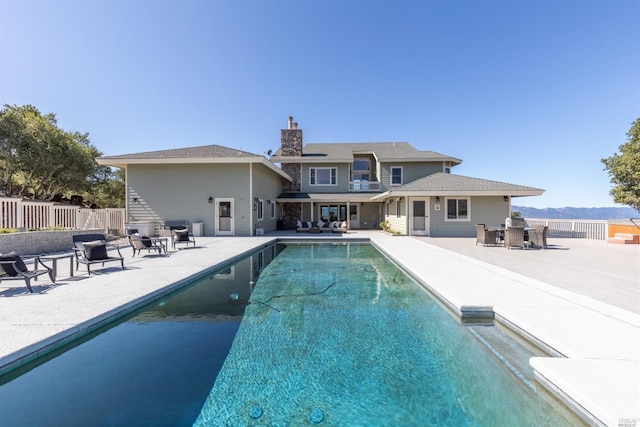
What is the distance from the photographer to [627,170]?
18234 mm

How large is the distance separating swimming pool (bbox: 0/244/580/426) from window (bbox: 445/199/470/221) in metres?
12.3

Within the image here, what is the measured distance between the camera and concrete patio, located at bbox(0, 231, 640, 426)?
8.46ft

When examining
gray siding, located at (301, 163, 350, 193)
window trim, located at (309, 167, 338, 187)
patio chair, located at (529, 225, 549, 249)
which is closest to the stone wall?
gray siding, located at (301, 163, 350, 193)

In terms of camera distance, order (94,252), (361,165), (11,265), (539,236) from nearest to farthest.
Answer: (11,265) → (94,252) → (539,236) → (361,165)

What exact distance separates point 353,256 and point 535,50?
15449mm

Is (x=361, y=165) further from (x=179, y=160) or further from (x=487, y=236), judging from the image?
(x=179, y=160)

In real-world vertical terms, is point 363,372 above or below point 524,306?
below

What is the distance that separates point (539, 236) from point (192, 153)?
17.5m

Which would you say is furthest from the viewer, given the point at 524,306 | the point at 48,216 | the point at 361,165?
the point at 361,165

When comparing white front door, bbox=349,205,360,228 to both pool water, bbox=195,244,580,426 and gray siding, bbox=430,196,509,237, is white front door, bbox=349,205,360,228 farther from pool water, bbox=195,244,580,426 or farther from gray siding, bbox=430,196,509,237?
pool water, bbox=195,244,580,426

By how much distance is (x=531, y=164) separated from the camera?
1371 inches

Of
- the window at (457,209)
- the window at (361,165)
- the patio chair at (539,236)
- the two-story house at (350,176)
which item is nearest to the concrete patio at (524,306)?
the patio chair at (539,236)

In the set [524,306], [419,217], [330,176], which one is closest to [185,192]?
[330,176]

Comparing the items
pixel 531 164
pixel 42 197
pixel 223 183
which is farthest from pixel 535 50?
pixel 42 197
